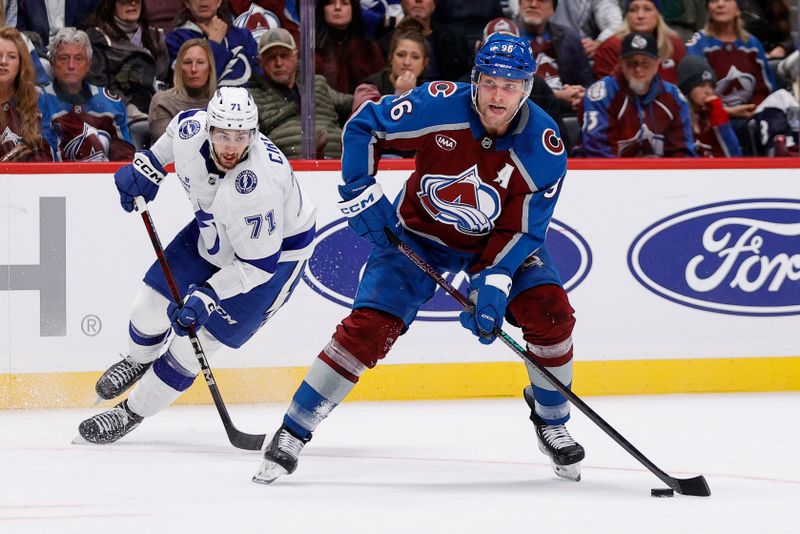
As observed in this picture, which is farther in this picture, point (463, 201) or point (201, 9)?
point (201, 9)

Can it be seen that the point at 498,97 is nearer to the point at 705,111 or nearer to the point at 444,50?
the point at 444,50

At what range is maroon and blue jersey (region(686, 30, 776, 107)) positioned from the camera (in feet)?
19.3

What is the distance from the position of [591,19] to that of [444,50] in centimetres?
73

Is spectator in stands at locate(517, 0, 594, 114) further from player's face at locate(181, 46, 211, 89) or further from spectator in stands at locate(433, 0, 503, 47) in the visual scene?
player's face at locate(181, 46, 211, 89)

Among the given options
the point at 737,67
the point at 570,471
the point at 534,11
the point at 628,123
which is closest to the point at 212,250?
the point at 570,471

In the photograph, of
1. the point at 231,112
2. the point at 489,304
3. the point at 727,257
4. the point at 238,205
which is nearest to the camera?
the point at 489,304

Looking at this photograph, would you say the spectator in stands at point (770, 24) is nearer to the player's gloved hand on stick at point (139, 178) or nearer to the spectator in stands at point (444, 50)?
the spectator in stands at point (444, 50)

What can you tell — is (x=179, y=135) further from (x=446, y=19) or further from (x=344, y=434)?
(x=446, y=19)

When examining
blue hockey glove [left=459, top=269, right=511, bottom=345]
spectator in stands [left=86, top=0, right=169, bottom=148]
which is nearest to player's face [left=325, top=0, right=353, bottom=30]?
spectator in stands [left=86, top=0, right=169, bottom=148]

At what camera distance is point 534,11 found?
224 inches

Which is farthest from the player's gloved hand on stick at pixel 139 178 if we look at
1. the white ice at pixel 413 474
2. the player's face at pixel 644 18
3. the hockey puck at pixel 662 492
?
the player's face at pixel 644 18

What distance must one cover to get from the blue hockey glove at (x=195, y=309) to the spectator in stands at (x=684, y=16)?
9.19 ft

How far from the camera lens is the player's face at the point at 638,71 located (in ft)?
18.8

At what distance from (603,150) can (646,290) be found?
62 cm
